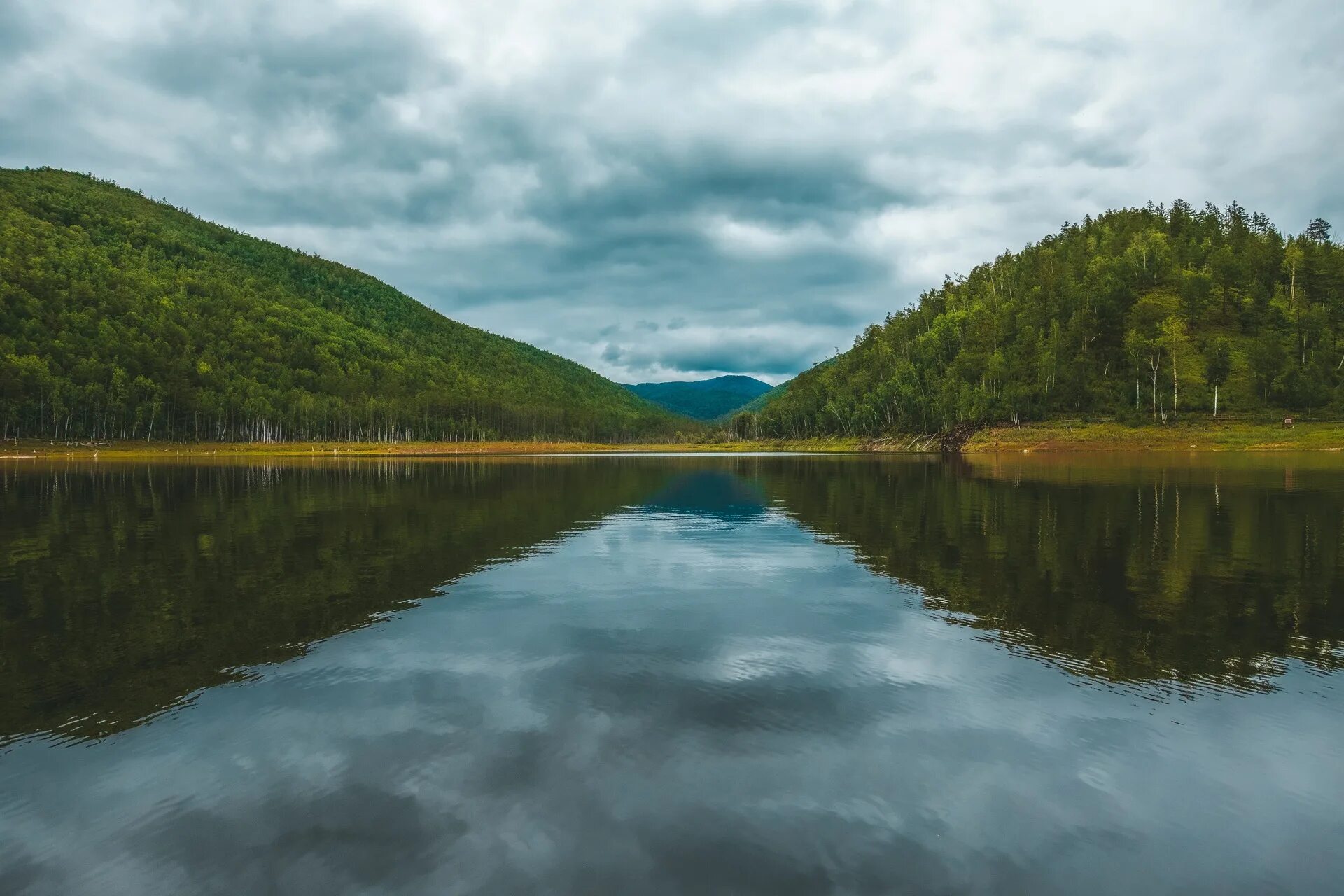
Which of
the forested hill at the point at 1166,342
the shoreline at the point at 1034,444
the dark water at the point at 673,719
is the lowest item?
the dark water at the point at 673,719

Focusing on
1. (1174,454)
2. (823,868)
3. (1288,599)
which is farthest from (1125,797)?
(1174,454)

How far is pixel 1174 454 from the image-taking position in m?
111

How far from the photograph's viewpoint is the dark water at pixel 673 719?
26.4ft

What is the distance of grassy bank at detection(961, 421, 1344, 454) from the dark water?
10938 centimetres

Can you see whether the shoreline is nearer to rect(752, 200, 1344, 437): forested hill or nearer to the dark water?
rect(752, 200, 1344, 437): forested hill

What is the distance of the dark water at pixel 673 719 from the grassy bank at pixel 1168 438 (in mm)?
109379

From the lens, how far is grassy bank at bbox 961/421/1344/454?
11254 centimetres

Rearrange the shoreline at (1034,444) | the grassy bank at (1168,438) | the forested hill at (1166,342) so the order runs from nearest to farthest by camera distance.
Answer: the grassy bank at (1168,438)
the shoreline at (1034,444)
the forested hill at (1166,342)

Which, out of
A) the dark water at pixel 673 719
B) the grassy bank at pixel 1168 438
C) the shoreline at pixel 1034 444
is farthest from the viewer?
the shoreline at pixel 1034 444

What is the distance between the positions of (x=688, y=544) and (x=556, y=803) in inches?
891

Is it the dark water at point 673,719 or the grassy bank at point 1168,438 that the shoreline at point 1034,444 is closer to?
the grassy bank at point 1168,438

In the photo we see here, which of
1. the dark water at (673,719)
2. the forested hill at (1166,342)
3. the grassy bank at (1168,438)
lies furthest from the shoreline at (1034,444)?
the dark water at (673,719)

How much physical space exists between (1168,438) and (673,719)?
469 feet

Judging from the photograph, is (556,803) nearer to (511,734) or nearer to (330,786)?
(511,734)
